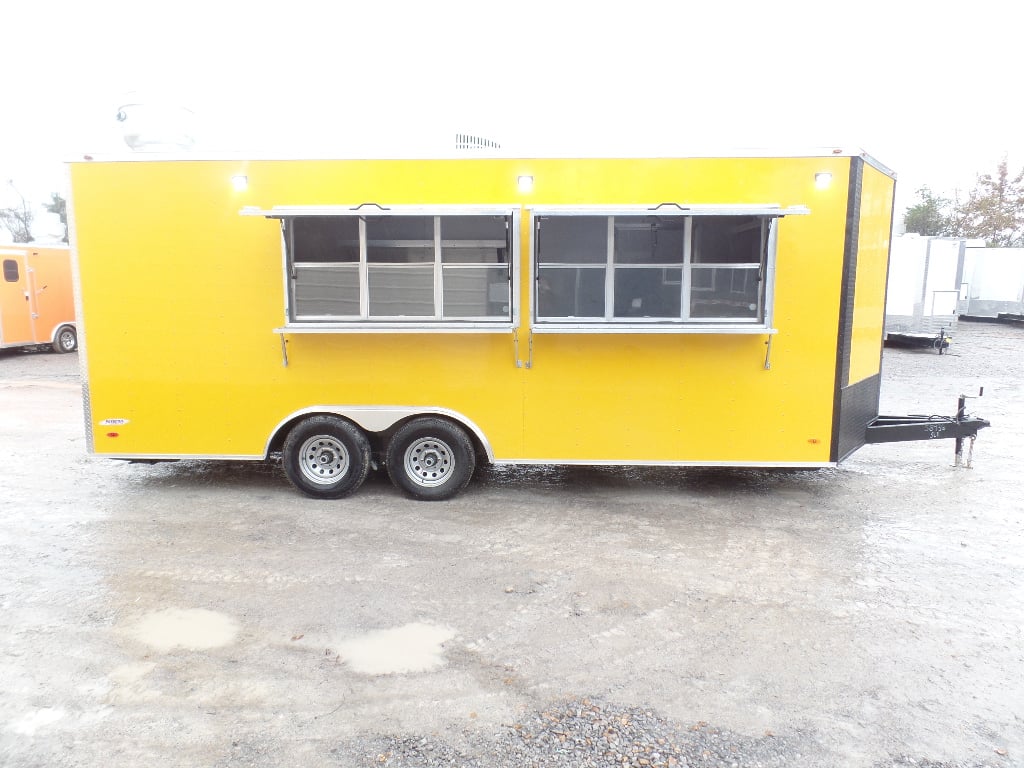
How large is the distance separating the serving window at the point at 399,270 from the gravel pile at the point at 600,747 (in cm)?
360

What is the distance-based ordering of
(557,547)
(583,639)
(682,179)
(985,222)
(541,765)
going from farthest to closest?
(985,222)
(682,179)
(557,547)
(583,639)
(541,765)

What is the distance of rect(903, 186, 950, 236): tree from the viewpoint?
39688mm

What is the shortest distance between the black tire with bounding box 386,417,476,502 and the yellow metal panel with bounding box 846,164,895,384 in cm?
365

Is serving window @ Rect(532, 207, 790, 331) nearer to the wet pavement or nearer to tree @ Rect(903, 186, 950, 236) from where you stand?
the wet pavement

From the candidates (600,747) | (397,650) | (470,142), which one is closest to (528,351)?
(470,142)

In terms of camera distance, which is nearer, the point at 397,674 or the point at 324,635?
the point at 397,674

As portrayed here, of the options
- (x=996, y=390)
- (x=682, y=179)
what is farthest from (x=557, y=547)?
(x=996, y=390)

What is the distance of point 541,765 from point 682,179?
478cm

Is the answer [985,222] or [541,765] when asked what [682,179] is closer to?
[541,765]

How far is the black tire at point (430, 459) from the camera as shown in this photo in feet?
21.0

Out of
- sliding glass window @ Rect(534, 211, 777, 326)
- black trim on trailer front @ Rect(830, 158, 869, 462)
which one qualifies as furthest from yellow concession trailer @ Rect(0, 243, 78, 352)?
black trim on trailer front @ Rect(830, 158, 869, 462)

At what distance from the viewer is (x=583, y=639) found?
4.07 m

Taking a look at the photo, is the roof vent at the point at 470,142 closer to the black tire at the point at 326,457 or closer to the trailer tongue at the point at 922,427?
the black tire at the point at 326,457

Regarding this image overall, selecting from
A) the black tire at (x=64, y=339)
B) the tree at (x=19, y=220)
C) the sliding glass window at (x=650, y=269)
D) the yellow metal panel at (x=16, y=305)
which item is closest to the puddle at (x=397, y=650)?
the sliding glass window at (x=650, y=269)
